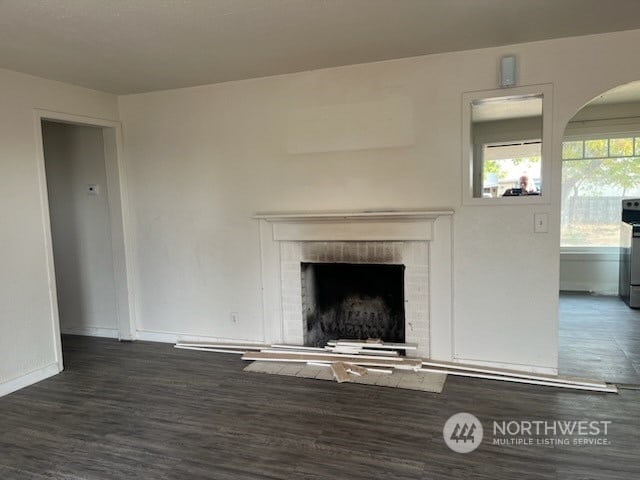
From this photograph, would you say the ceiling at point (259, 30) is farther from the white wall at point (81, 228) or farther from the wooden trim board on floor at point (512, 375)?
the wooden trim board on floor at point (512, 375)

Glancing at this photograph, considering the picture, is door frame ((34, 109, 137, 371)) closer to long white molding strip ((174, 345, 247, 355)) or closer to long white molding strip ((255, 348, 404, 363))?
long white molding strip ((174, 345, 247, 355))

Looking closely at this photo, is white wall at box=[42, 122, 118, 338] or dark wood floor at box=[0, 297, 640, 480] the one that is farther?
white wall at box=[42, 122, 118, 338]

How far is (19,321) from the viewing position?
346 centimetres

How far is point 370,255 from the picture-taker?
3.74 metres

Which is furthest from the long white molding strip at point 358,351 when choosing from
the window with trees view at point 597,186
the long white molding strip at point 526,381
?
the window with trees view at point 597,186

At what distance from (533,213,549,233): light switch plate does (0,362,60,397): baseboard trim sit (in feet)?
13.2

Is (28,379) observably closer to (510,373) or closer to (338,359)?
(338,359)

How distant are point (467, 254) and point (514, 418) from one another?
4.03 ft

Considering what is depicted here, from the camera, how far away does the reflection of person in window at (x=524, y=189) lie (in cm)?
329

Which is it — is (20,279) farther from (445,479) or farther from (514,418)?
(514,418)

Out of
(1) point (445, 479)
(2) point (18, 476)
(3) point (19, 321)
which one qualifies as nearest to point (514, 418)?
(1) point (445, 479)

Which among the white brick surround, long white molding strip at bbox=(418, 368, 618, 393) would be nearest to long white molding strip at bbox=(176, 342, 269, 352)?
the white brick surround

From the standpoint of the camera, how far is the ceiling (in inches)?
95.3

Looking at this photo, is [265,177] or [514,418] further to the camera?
[265,177]
